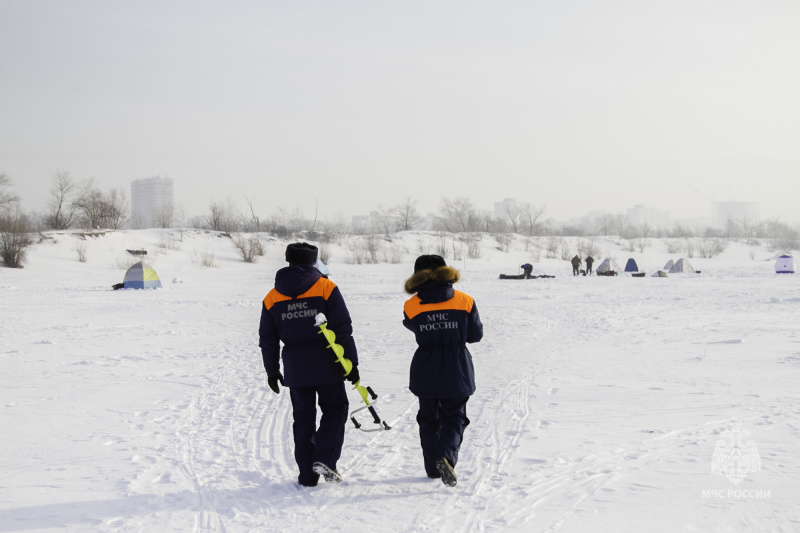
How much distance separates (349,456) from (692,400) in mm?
3951

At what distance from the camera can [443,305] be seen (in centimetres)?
468

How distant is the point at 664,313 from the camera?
15.9m

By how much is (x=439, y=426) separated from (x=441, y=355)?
511mm

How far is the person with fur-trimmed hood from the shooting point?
15.3 ft

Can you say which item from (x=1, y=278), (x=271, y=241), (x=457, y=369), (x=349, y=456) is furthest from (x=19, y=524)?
(x=271, y=241)

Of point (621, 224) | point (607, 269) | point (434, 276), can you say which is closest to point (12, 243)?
point (607, 269)

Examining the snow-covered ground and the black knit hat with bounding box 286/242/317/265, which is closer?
the snow-covered ground

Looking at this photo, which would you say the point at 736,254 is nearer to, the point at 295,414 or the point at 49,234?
the point at 49,234

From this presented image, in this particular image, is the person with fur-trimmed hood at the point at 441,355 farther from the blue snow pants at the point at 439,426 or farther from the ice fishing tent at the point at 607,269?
the ice fishing tent at the point at 607,269

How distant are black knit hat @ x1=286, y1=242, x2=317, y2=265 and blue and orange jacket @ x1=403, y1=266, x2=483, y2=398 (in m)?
0.72

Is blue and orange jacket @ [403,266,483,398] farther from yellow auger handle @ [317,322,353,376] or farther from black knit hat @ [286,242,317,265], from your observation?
black knit hat @ [286,242,317,265]

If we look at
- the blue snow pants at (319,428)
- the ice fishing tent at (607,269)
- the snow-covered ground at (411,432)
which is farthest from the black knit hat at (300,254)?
the ice fishing tent at (607,269)

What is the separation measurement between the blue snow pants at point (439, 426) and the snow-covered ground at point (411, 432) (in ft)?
0.73

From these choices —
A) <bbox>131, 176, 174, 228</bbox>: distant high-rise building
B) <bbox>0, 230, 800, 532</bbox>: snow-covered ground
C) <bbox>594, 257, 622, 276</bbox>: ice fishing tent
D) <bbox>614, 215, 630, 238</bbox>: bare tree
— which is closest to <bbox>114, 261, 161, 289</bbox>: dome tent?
<bbox>0, 230, 800, 532</bbox>: snow-covered ground
